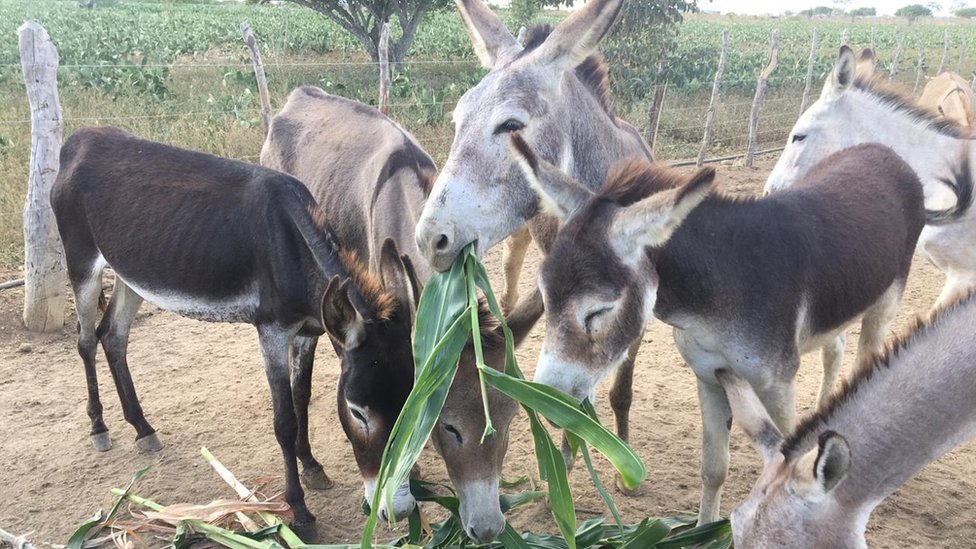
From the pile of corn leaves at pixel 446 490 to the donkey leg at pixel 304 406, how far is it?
1.37 feet

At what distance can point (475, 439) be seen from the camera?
3068 millimetres

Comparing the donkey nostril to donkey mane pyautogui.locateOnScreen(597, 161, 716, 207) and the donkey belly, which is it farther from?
the donkey belly

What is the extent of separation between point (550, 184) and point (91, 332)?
354 cm

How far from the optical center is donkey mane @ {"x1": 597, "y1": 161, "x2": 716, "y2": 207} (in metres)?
2.80

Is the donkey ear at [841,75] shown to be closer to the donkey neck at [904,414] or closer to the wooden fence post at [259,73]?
the donkey neck at [904,414]

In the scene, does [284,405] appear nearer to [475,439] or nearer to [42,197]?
[475,439]

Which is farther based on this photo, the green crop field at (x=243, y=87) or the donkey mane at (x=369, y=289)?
the green crop field at (x=243, y=87)

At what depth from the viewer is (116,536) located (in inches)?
141

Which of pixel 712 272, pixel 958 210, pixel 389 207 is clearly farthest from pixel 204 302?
pixel 958 210

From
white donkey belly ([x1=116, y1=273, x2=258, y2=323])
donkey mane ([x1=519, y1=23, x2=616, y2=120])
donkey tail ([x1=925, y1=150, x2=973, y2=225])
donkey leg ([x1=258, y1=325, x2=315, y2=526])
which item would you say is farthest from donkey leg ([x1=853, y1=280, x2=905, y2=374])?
white donkey belly ([x1=116, y1=273, x2=258, y2=323])

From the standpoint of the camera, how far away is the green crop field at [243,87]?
10.6 meters

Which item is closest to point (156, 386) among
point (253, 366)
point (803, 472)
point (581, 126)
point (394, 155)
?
point (253, 366)

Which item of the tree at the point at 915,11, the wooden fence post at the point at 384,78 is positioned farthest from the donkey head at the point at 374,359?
the tree at the point at 915,11

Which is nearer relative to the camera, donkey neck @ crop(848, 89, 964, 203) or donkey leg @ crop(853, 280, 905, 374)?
donkey leg @ crop(853, 280, 905, 374)
